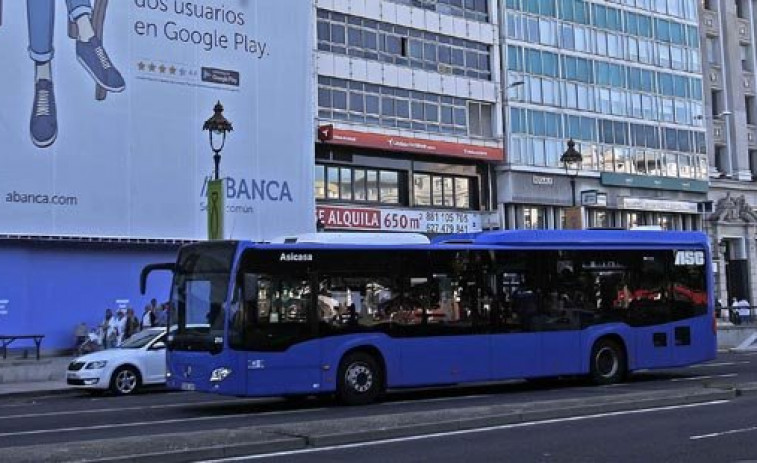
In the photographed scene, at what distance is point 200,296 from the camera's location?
15078 millimetres

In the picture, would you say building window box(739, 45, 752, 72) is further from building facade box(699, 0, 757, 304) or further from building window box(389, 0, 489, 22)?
building window box(389, 0, 489, 22)

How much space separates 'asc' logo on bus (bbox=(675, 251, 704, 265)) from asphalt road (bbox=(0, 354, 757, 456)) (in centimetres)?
250

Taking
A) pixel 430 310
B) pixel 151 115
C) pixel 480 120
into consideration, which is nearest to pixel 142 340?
pixel 430 310

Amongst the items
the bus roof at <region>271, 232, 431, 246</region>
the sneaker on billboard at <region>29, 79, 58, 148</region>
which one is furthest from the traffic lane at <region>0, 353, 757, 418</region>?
the sneaker on billboard at <region>29, 79, 58, 148</region>

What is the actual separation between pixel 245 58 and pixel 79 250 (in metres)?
10.9

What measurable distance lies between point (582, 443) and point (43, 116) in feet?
90.0

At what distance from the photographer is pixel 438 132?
43938 millimetres

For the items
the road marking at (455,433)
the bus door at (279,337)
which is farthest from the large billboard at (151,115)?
the road marking at (455,433)

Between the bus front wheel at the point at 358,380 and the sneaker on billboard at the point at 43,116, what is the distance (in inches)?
852

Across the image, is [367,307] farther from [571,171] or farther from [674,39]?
[674,39]

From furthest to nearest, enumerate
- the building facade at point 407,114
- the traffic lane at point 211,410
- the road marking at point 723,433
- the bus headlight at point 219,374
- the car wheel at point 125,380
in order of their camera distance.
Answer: the building facade at point 407,114
the car wheel at point 125,380
the bus headlight at point 219,374
the traffic lane at point 211,410
the road marking at point 723,433

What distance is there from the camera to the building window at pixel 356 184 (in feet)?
135

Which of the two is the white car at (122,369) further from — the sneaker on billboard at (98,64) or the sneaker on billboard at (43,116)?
the sneaker on billboard at (98,64)

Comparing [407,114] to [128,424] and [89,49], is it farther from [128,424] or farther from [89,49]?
[128,424]
